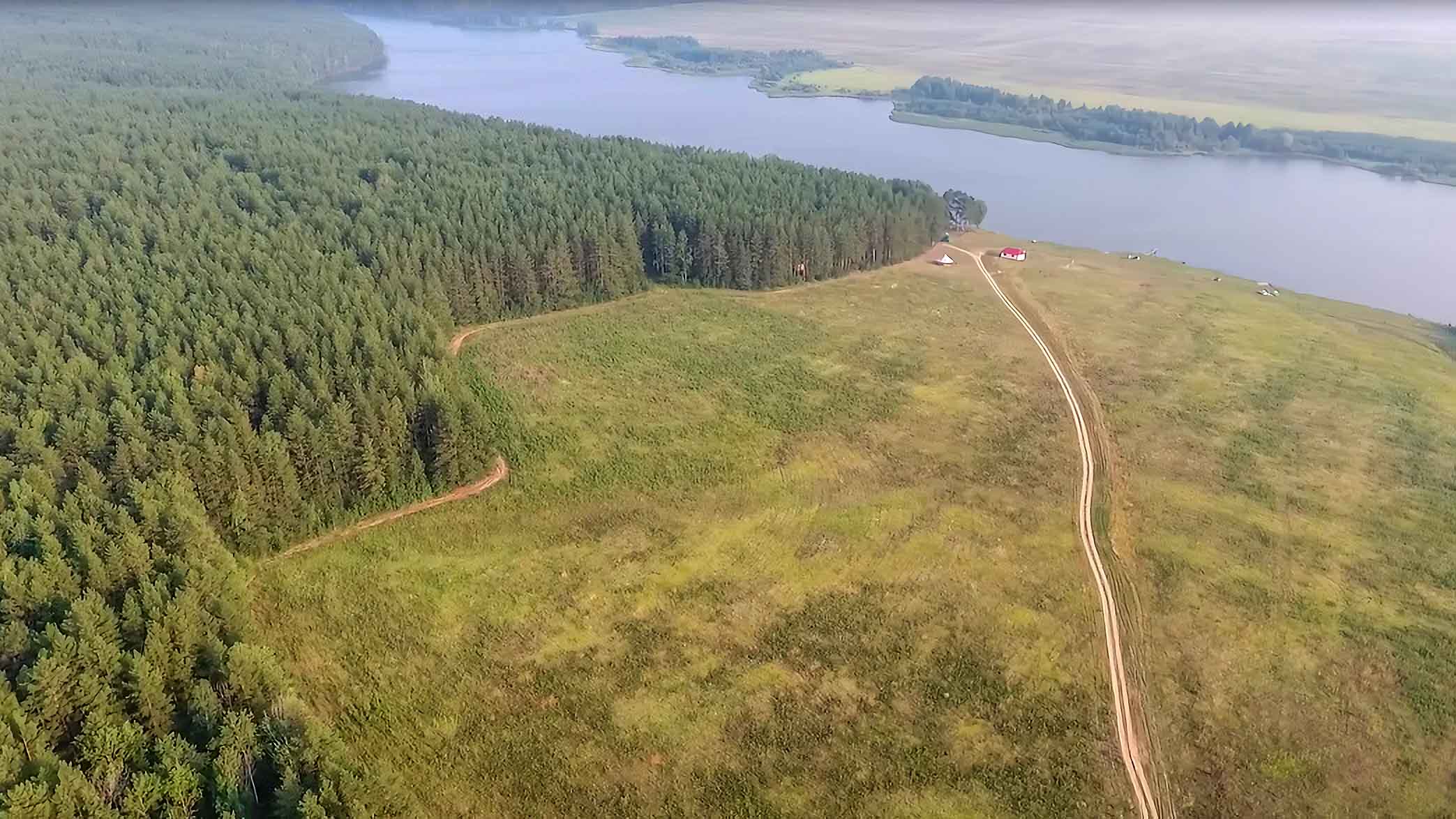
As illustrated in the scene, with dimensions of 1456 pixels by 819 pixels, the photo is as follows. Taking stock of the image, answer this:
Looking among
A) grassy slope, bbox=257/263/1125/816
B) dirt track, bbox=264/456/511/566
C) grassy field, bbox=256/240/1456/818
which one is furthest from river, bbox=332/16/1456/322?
dirt track, bbox=264/456/511/566

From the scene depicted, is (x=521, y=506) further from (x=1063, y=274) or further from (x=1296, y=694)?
(x=1063, y=274)

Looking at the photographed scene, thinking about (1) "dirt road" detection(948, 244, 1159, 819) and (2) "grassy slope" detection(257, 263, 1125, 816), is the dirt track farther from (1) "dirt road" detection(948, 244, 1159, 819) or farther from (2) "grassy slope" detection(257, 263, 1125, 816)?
(1) "dirt road" detection(948, 244, 1159, 819)

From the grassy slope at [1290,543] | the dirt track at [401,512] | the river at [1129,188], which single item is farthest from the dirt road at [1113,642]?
the river at [1129,188]

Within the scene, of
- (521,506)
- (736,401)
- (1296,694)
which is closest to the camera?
(1296,694)

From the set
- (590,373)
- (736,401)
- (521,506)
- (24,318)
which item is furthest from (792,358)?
(24,318)

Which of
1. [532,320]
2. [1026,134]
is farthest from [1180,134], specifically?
[532,320]

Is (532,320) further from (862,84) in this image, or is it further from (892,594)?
(862,84)
